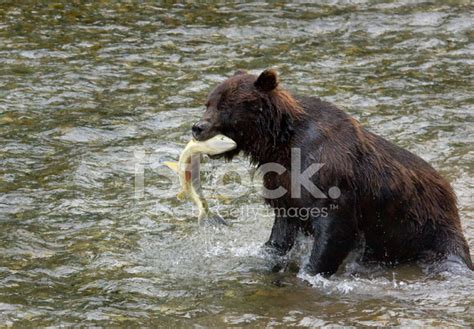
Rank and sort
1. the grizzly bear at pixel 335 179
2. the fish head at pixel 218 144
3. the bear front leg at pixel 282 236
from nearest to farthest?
the grizzly bear at pixel 335 179 < the fish head at pixel 218 144 < the bear front leg at pixel 282 236

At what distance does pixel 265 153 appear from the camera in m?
6.98

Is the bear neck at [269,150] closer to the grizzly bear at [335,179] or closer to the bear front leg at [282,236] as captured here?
the grizzly bear at [335,179]

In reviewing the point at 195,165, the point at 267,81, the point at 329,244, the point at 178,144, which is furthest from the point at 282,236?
the point at 178,144

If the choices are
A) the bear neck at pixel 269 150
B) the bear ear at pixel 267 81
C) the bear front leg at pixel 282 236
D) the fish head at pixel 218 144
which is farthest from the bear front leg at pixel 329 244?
the bear ear at pixel 267 81

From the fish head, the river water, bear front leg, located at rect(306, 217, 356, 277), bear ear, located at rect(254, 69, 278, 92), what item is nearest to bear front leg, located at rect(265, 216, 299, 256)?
the river water

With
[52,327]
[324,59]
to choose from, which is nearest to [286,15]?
[324,59]

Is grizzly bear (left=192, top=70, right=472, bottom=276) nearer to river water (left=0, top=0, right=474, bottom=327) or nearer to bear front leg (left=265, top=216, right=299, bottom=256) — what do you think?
bear front leg (left=265, top=216, right=299, bottom=256)

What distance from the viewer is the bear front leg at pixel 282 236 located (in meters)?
7.23

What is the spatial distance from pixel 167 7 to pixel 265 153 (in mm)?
8083

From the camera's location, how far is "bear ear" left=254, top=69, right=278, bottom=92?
268 inches

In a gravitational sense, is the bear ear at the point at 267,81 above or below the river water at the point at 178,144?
above

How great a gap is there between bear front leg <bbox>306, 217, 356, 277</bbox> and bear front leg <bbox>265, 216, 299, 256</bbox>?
41 centimetres

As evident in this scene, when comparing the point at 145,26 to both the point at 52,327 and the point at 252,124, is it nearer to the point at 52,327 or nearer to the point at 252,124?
the point at 252,124

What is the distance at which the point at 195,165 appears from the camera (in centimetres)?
724
